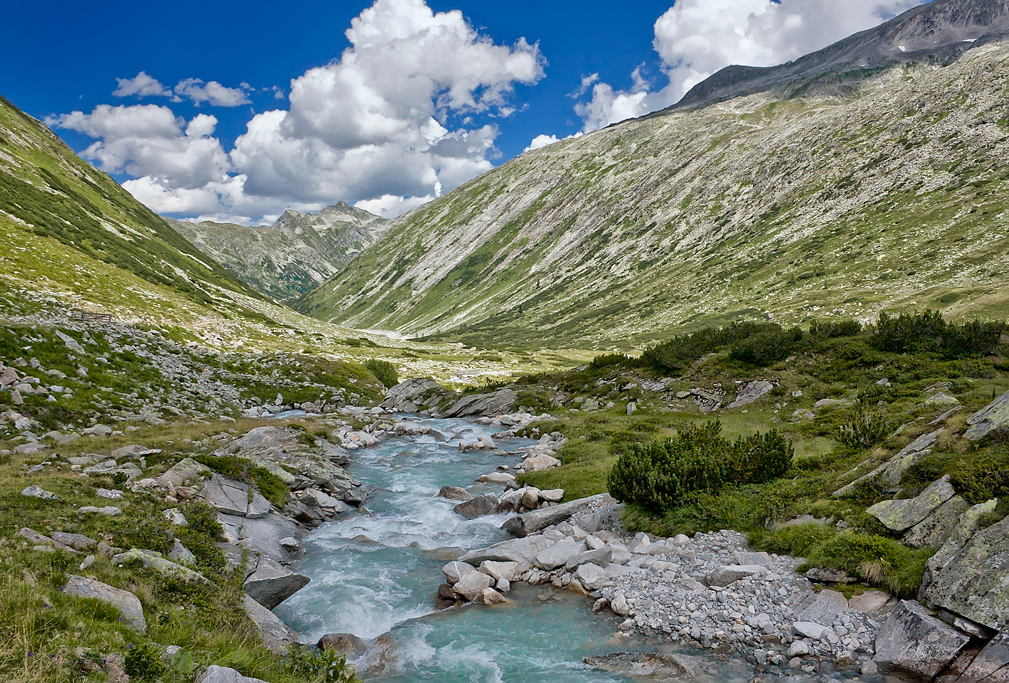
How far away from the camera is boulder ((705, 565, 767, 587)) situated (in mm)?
12000

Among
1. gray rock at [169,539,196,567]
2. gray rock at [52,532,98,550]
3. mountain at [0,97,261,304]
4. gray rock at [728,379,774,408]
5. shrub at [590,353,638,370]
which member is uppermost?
mountain at [0,97,261,304]

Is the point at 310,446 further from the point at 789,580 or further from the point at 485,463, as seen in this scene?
the point at 789,580

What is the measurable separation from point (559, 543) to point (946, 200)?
15230 cm

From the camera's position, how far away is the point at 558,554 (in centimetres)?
1508

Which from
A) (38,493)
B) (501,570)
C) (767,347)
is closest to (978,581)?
(501,570)

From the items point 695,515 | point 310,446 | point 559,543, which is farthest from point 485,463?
point 695,515

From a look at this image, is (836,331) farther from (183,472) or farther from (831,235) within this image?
(831,235)

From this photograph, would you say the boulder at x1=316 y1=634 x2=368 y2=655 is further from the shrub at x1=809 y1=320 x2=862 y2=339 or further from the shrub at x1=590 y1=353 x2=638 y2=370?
the shrub at x1=809 y1=320 x2=862 y2=339

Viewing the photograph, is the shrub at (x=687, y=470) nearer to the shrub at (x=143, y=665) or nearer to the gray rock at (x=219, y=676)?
the gray rock at (x=219, y=676)

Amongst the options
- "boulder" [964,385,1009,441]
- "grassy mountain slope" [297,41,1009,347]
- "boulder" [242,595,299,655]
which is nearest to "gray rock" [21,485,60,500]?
"boulder" [242,595,299,655]

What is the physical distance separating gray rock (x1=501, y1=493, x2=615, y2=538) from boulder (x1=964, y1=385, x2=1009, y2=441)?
35.0ft

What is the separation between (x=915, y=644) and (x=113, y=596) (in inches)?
542

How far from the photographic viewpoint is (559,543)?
15766 millimetres

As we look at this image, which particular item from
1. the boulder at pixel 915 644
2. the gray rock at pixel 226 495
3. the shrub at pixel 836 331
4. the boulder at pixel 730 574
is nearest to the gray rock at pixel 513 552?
the boulder at pixel 730 574
